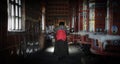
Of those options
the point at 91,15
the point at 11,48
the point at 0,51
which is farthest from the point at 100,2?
the point at 0,51

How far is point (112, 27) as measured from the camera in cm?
1012

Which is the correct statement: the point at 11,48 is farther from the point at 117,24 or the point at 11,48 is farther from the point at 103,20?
the point at 103,20

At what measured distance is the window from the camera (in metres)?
7.53

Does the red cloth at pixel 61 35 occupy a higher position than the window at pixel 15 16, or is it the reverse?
the window at pixel 15 16

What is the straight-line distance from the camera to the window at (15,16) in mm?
7530

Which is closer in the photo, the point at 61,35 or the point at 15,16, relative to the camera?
the point at 15,16

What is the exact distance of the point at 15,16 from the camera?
27.2ft

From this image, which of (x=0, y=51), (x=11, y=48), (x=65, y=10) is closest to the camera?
(x=0, y=51)

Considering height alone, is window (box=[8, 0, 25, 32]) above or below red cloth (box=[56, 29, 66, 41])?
above

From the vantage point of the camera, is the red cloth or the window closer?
the window

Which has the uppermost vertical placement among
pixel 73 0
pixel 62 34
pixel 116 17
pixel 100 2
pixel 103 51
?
pixel 73 0

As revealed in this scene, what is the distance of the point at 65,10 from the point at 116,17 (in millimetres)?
23696

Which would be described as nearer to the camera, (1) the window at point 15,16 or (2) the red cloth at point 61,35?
(1) the window at point 15,16

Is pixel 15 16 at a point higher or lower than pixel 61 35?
higher
